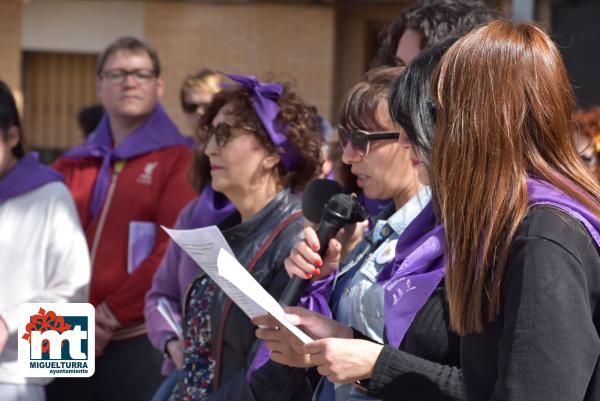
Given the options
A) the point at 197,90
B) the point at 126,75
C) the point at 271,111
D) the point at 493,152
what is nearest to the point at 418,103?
the point at 493,152

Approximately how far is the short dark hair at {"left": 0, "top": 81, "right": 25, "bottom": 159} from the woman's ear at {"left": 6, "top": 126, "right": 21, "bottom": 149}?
12mm

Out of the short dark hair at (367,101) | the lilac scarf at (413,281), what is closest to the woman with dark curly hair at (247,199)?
the short dark hair at (367,101)

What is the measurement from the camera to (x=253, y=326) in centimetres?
302

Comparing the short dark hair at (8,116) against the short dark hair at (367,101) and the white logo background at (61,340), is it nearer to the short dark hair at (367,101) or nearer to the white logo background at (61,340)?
the white logo background at (61,340)

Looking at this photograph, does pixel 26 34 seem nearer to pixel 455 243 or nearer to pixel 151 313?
pixel 151 313

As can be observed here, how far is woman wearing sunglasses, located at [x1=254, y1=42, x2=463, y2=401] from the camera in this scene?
6.79ft

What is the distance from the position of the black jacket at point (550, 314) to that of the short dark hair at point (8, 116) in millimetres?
2740

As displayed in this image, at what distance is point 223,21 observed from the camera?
1219cm

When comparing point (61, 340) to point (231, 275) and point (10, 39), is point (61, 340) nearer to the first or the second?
point (231, 275)

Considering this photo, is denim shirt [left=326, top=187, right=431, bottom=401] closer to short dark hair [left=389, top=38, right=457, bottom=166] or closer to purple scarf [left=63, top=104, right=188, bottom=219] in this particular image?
short dark hair [left=389, top=38, right=457, bottom=166]

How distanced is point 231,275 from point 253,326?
782mm

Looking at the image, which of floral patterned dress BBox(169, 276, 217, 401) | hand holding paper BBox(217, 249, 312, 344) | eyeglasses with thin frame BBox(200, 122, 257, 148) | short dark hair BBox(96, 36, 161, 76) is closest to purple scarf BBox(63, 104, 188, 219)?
short dark hair BBox(96, 36, 161, 76)

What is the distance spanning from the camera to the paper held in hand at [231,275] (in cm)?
228

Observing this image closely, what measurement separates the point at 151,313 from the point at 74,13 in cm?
935
